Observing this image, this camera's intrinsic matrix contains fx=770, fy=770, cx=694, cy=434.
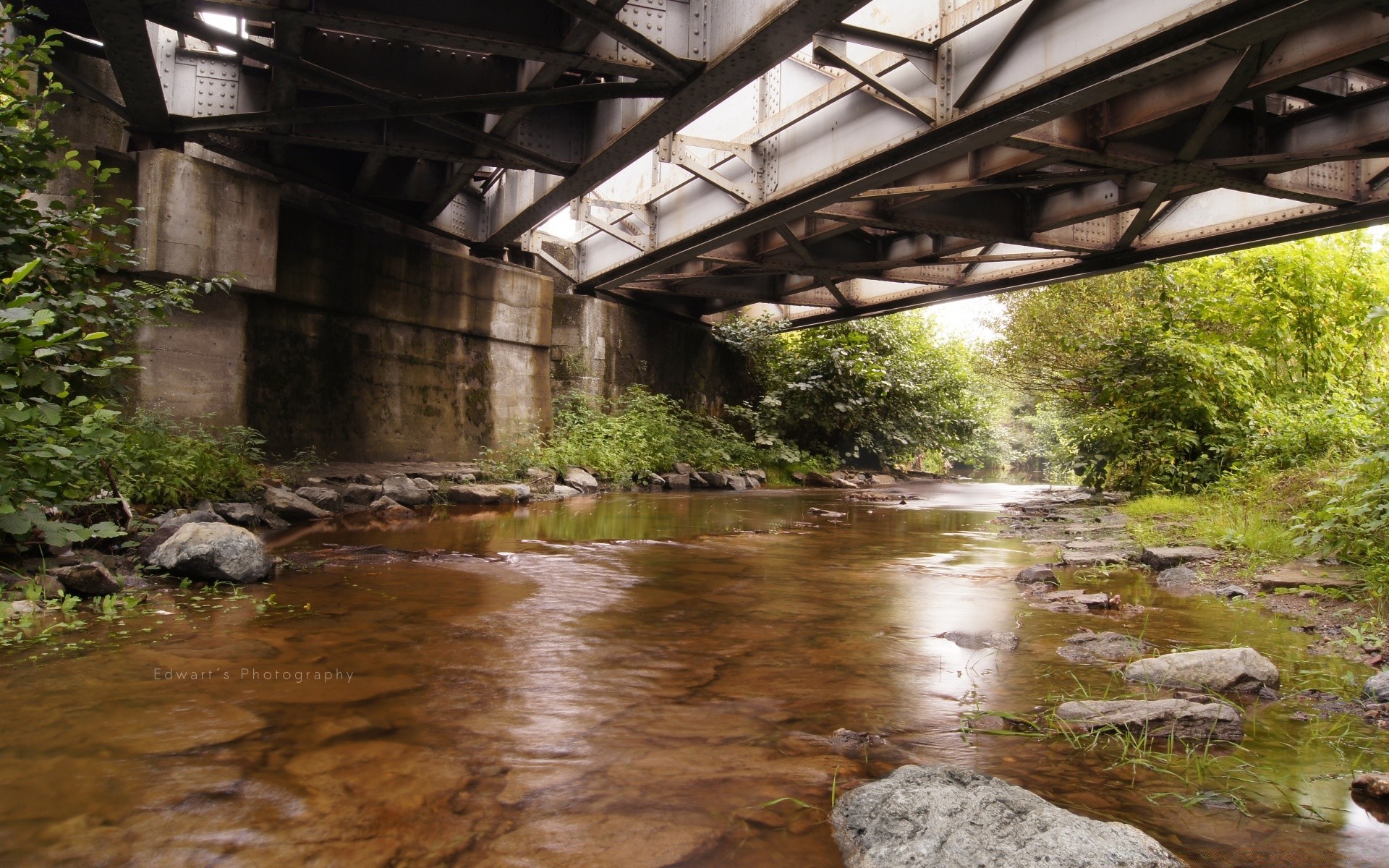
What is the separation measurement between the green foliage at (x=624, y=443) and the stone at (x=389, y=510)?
283 cm

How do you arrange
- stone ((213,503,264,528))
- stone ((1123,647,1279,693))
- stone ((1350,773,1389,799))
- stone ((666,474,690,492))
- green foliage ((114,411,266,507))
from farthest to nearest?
stone ((666,474,690,492)) → stone ((213,503,264,528)) → green foliage ((114,411,266,507)) → stone ((1123,647,1279,693)) → stone ((1350,773,1389,799))

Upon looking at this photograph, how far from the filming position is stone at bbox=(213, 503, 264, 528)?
6.78 meters

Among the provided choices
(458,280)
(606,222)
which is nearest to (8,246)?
(458,280)

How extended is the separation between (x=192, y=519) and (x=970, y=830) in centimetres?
585

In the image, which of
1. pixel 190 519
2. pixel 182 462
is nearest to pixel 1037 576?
pixel 190 519

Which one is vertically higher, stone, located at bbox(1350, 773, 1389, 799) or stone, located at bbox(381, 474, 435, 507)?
stone, located at bbox(381, 474, 435, 507)

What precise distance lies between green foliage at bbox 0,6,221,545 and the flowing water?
0.76 m

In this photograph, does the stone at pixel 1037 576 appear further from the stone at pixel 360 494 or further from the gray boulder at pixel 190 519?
the stone at pixel 360 494

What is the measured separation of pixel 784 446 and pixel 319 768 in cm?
1750

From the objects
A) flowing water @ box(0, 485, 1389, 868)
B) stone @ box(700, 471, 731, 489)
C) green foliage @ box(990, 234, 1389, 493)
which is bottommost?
flowing water @ box(0, 485, 1389, 868)

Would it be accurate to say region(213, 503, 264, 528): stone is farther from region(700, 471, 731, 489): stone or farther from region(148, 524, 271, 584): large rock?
region(700, 471, 731, 489): stone

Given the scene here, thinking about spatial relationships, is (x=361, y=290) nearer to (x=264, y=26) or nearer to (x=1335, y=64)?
(x=264, y=26)

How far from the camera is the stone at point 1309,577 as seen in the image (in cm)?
446

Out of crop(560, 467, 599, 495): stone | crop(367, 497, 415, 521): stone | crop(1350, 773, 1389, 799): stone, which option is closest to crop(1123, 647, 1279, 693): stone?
crop(1350, 773, 1389, 799): stone
